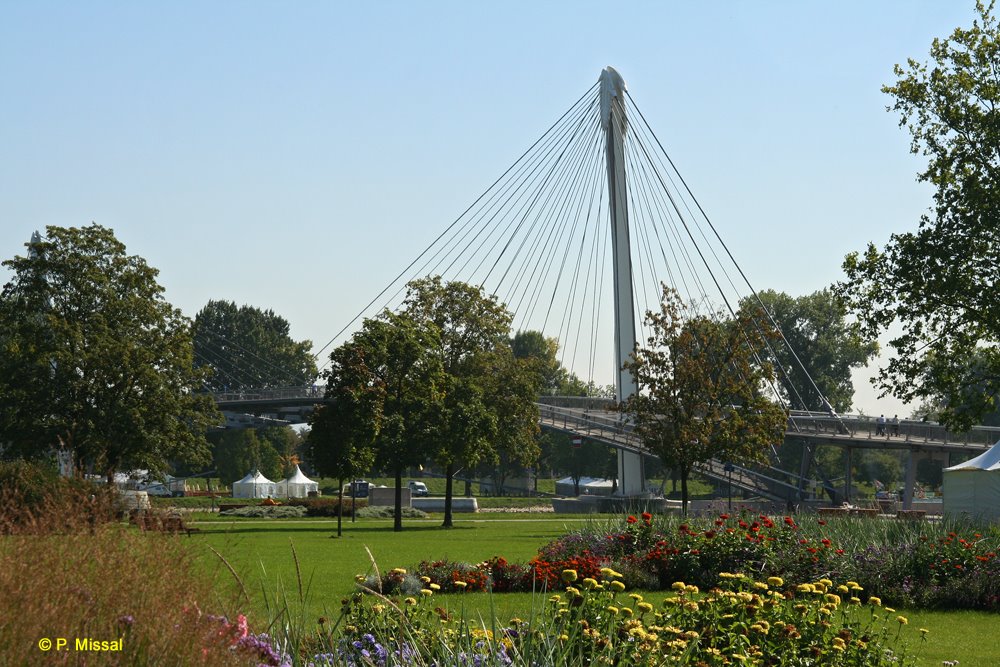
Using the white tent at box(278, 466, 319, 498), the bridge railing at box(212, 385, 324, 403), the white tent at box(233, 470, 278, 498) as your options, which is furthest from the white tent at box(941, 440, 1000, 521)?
the bridge railing at box(212, 385, 324, 403)

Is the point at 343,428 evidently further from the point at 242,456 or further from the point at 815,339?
the point at 815,339

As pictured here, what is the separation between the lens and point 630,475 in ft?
165

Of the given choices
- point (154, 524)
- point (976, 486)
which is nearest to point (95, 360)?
point (976, 486)

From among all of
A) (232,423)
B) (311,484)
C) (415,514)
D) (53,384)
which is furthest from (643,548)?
(232,423)

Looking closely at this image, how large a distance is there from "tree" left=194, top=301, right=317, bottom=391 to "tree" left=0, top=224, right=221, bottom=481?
271 ft

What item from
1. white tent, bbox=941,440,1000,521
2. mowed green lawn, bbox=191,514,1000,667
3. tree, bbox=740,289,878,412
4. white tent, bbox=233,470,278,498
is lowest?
mowed green lawn, bbox=191,514,1000,667

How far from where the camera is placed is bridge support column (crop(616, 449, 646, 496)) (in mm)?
49562

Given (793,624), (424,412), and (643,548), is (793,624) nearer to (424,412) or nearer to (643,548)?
(643,548)

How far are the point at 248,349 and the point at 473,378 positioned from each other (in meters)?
86.7

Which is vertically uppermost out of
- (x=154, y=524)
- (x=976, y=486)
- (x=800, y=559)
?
(x=976, y=486)

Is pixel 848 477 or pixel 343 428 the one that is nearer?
pixel 343 428

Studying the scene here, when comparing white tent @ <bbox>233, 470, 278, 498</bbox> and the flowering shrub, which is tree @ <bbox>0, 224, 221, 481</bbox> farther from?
white tent @ <bbox>233, 470, 278, 498</bbox>

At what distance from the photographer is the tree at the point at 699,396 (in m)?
40.5

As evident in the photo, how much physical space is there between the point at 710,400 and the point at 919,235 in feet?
43.9
